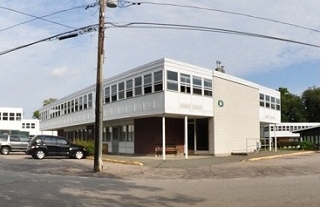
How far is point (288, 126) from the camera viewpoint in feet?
279

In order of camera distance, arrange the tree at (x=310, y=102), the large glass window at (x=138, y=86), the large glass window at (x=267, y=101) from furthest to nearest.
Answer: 1. the tree at (x=310, y=102)
2. the large glass window at (x=267, y=101)
3. the large glass window at (x=138, y=86)

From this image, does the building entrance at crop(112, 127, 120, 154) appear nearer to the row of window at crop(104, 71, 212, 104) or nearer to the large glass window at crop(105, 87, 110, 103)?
the large glass window at crop(105, 87, 110, 103)

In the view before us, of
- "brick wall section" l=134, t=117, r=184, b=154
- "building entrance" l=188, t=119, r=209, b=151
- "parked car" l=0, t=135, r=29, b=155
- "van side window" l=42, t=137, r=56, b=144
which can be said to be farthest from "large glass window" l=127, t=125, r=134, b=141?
"parked car" l=0, t=135, r=29, b=155

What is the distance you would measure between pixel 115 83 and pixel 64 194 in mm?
21644

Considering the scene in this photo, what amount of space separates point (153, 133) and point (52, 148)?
7001 millimetres

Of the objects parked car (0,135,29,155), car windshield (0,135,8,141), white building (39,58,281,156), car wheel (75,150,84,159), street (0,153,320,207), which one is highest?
white building (39,58,281,156)

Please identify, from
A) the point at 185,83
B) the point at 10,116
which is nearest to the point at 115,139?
the point at 185,83

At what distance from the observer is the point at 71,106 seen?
4475cm

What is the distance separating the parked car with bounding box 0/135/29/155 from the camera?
36.3 m

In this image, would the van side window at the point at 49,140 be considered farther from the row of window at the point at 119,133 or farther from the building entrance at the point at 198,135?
the building entrance at the point at 198,135

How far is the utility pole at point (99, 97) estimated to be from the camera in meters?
19.5

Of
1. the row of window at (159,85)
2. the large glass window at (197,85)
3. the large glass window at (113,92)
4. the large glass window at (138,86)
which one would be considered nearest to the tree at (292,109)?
the large glass window at (113,92)

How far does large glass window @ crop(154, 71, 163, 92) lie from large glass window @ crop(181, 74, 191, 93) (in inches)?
64.4

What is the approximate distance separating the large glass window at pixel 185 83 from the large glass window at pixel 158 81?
64.4 inches
